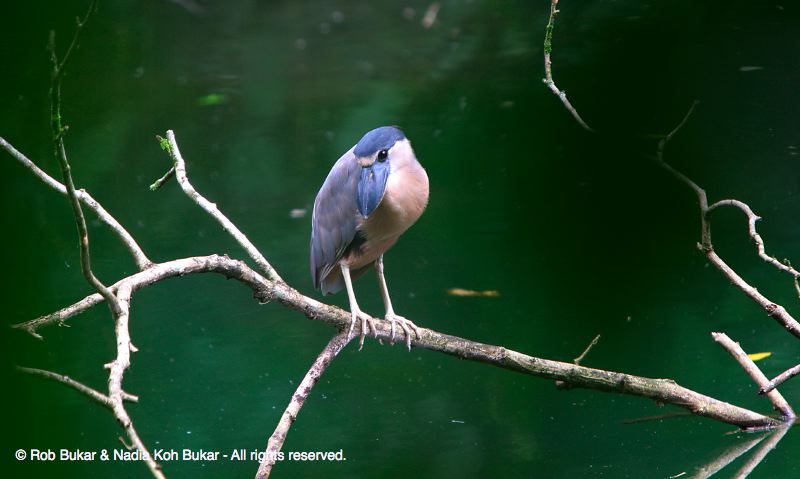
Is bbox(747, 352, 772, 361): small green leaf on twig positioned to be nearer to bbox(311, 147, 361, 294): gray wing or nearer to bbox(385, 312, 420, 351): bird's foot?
bbox(385, 312, 420, 351): bird's foot

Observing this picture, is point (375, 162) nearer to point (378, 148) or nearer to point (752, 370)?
point (378, 148)

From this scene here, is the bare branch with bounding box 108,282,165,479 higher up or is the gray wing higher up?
the bare branch with bounding box 108,282,165,479

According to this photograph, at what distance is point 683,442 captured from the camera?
197 cm

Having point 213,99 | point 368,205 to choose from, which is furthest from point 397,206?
point 213,99

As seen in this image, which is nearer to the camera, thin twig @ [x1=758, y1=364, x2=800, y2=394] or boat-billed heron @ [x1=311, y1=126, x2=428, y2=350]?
thin twig @ [x1=758, y1=364, x2=800, y2=394]

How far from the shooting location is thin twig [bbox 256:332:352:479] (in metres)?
1.23

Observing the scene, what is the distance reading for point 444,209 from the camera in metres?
3.53

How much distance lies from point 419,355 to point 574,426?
2.44ft

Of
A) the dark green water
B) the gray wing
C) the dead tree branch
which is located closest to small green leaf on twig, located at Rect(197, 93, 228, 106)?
the dark green water

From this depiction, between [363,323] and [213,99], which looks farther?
[213,99]

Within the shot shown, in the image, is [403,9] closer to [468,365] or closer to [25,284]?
[468,365]

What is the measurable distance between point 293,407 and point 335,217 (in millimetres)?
680

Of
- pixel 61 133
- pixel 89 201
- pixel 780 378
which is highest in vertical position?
pixel 61 133

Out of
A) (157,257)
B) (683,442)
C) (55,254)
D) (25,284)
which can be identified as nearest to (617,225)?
(683,442)
